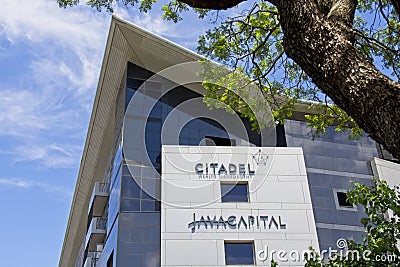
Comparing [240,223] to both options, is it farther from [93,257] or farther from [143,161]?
[93,257]

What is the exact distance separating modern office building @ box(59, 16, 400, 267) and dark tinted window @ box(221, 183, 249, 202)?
0.04m

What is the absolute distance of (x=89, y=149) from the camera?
2259 cm

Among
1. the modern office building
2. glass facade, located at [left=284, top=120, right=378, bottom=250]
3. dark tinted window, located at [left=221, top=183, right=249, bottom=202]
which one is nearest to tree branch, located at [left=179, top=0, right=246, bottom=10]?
the modern office building

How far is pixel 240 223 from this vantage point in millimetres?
14992

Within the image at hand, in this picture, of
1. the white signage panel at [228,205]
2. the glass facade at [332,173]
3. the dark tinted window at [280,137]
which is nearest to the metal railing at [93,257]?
the white signage panel at [228,205]

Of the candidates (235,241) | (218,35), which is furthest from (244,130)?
(218,35)

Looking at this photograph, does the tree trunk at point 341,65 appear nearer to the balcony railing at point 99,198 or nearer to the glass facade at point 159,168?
the glass facade at point 159,168

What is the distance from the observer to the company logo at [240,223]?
1476cm

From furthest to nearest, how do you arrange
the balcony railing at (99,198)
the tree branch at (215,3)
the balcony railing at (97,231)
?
the balcony railing at (99,198)
the balcony railing at (97,231)
the tree branch at (215,3)

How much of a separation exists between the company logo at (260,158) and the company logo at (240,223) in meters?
2.11

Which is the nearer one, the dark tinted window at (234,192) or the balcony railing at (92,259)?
the dark tinted window at (234,192)

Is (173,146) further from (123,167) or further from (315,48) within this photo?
(315,48)

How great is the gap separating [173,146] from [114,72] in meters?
4.69

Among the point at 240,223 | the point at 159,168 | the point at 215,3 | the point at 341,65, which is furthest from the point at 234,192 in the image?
the point at 341,65
